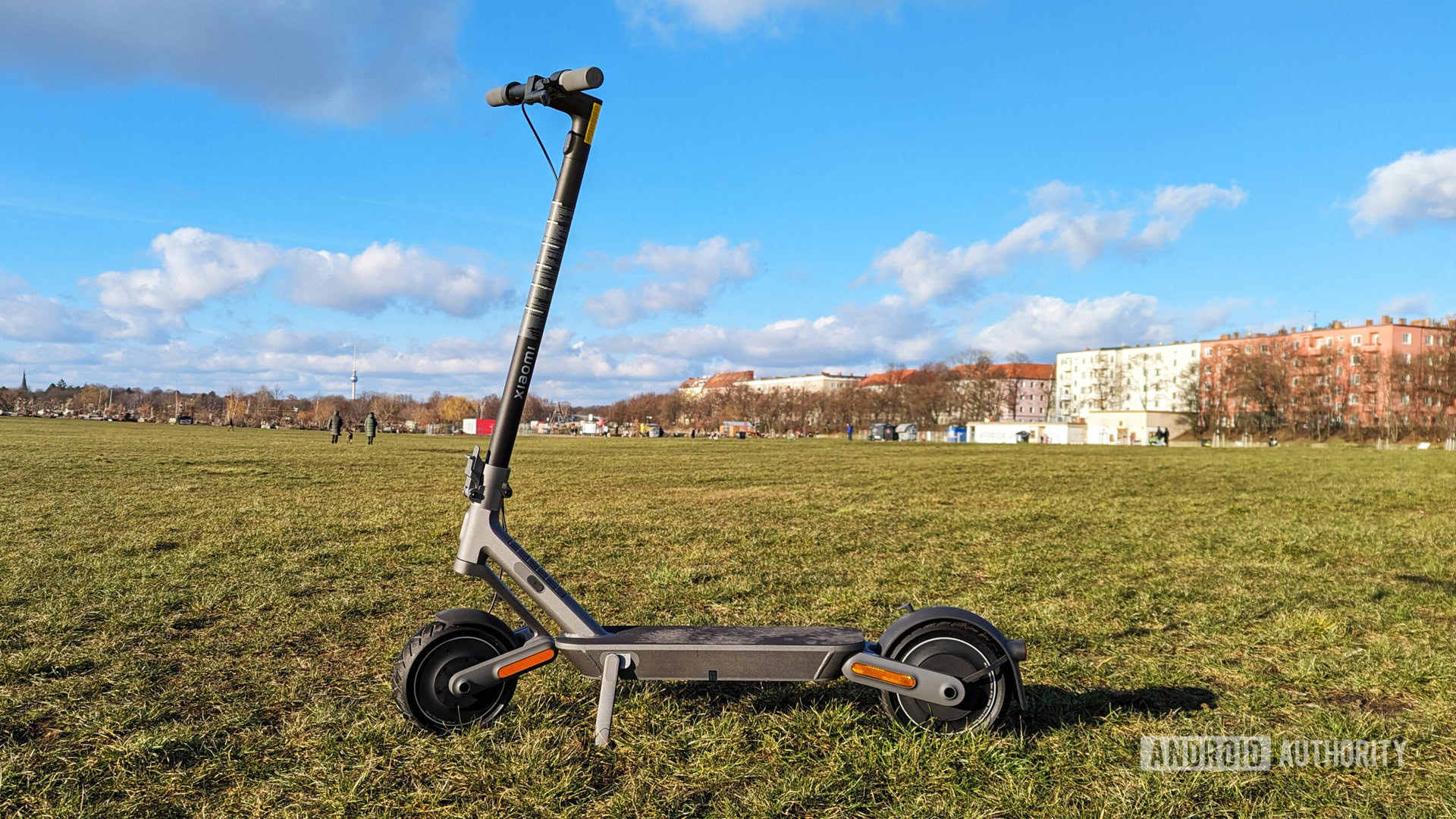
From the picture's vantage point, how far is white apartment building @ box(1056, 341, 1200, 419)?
14738cm

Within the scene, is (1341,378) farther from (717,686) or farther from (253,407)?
(253,407)

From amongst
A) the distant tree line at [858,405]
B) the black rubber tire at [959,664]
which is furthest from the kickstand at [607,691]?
the distant tree line at [858,405]

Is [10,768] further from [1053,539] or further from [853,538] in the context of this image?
[1053,539]

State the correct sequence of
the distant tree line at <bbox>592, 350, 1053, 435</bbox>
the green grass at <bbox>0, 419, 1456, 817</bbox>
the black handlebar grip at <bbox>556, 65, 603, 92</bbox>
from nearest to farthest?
1. the green grass at <bbox>0, 419, 1456, 817</bbox>
2. the black handlebar grip at <bbox>556, 65, 603, 92</bbox>
3. the distant tree line at <bbox>592, 350, 1053, 435</bbox>

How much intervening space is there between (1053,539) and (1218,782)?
806 cm

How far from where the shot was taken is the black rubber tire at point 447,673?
Answer: 12.8 feet

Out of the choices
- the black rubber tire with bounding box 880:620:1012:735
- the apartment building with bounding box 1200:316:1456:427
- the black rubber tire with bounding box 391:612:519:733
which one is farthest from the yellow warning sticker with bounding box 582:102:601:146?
the apartment building with bounding box 1200:316:1456:427

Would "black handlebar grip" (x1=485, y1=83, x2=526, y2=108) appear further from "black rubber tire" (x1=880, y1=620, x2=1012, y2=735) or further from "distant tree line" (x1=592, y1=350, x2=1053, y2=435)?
"distant tree line" (x1=592, y1=350, x2=1053, y2=435)

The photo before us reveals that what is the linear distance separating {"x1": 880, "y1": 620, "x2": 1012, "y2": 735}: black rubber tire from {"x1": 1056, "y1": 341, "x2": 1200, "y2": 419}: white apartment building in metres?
151

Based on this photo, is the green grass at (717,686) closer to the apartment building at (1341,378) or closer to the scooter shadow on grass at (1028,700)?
the scooter shadow on grass at (1028,700)

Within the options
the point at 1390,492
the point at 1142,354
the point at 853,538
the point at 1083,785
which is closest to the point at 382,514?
the point at 853,538

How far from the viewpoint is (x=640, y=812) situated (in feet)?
10.7

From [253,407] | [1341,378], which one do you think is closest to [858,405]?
[1341,378]

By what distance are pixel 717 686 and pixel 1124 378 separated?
169222 millimetres
